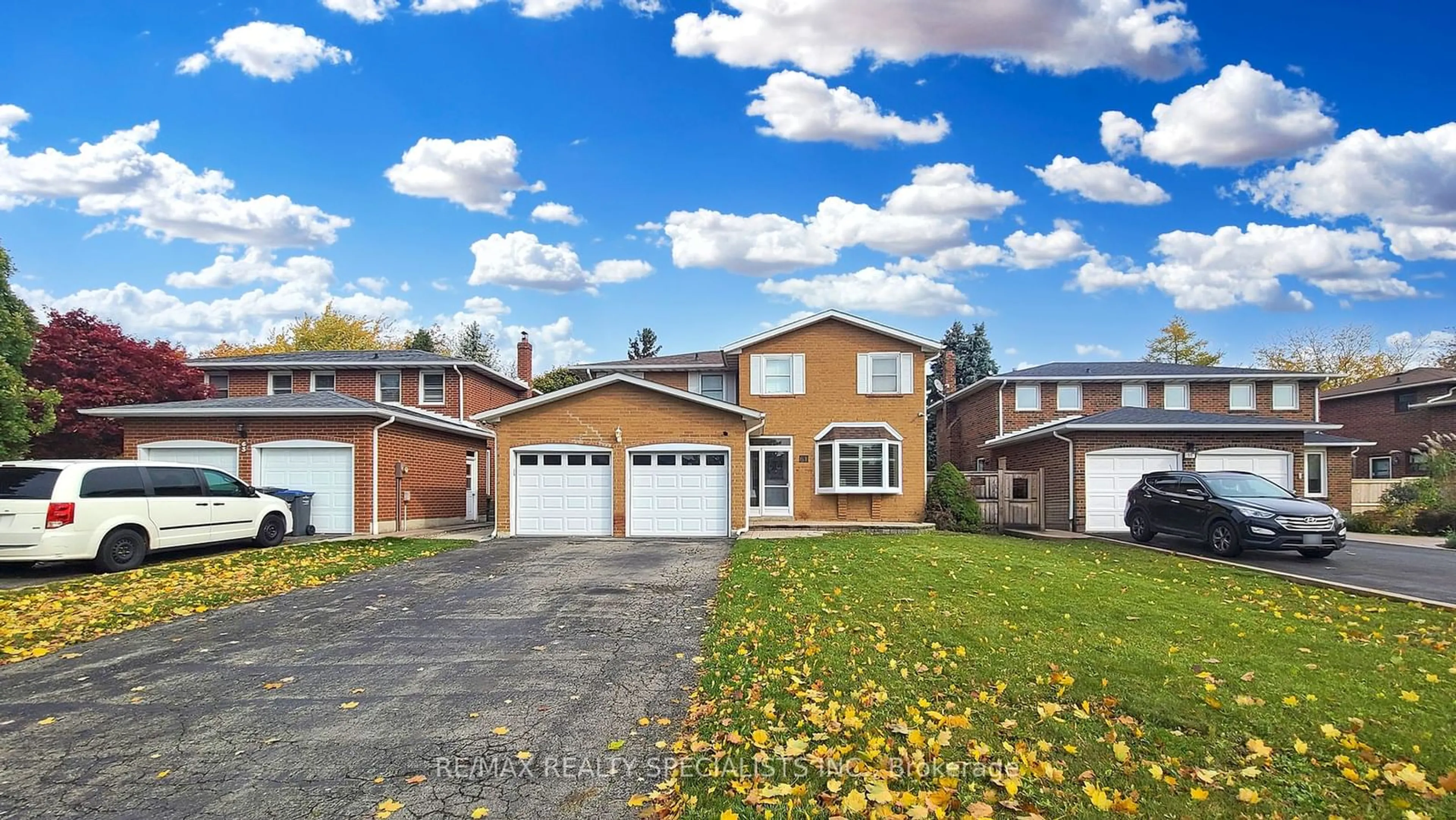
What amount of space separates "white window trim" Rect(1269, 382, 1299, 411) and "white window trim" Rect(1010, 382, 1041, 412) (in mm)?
8474

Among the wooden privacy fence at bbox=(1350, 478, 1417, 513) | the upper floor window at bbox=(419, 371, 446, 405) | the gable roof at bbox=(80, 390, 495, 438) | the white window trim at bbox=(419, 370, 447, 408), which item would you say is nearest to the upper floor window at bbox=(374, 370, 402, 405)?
the white window trim at bbox=(419, 370, 447, 408)

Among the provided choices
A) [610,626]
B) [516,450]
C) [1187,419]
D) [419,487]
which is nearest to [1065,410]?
[1187,419]

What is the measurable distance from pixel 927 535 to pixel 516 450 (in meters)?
10.3

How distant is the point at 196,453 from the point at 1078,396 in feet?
90.1

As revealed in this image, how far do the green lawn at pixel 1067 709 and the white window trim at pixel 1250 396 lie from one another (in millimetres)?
21436

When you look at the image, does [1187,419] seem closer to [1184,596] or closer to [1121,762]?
[1184,596]

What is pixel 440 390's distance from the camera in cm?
2777

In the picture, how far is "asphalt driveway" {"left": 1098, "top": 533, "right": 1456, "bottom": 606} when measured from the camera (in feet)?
36.2

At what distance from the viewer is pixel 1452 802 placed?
12.2ft

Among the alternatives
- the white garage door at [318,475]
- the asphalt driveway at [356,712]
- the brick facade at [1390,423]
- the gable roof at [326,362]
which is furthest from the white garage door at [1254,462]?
the gable roof at [326,362]

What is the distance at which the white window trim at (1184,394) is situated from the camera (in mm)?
27844

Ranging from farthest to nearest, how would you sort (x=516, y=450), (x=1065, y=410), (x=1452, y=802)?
(x=1065, y=410)
(x=516, y=450)
(x=1452, y=802)

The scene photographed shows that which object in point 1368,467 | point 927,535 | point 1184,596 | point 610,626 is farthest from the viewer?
point 1368,467

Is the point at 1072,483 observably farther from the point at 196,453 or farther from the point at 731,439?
the point at 196,453
